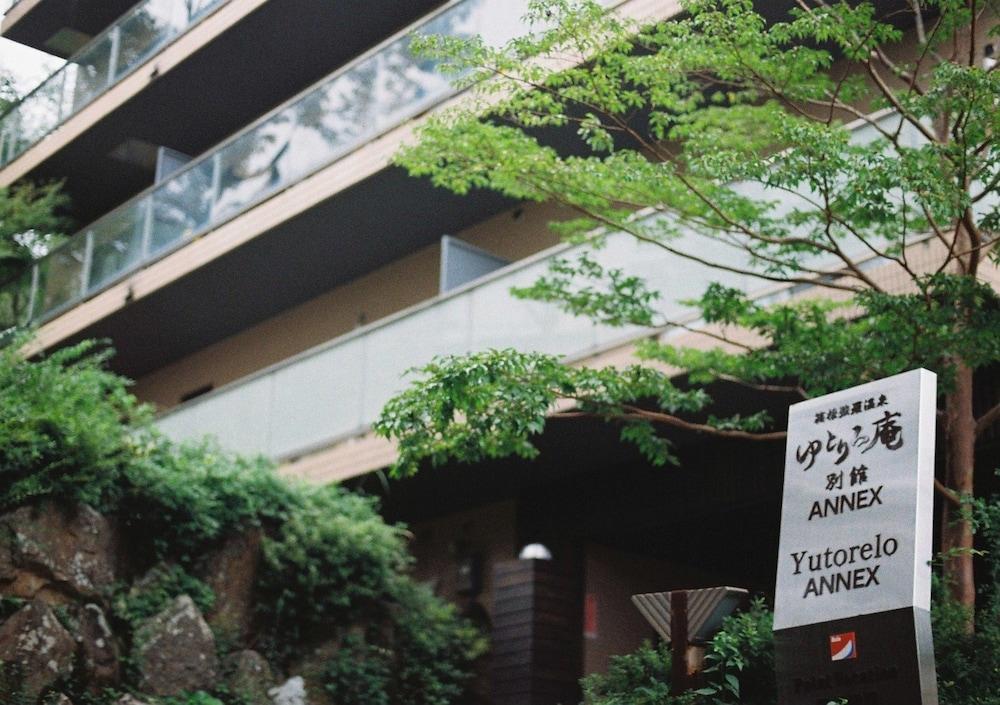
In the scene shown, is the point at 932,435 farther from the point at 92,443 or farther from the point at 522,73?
the point at 92,443

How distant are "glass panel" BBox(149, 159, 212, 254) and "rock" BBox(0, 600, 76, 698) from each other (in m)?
8.56

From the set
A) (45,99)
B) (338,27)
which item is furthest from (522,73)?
(45,99)

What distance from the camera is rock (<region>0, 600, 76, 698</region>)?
1184cm

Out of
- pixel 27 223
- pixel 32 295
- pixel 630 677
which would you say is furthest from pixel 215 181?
pixel 630 677

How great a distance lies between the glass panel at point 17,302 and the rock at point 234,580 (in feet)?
Answer: 31.5

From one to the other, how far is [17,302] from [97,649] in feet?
38.5

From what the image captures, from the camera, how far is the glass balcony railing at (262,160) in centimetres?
1661

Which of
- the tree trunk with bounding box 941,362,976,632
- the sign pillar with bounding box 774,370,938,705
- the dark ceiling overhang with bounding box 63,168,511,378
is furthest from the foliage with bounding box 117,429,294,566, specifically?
the sign pillar with bounding box 774,370,938,705

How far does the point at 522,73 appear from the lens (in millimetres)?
10992

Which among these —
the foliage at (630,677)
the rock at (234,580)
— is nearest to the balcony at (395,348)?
the rock at (234,580)

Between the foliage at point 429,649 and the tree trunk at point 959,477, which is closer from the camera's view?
the tree trunk at point 959,477

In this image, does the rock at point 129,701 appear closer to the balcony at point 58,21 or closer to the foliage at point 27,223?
the foliage at point 27,223

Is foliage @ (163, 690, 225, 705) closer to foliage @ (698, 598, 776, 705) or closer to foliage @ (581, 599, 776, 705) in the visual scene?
foliage @ (581, 599, 776, 705)

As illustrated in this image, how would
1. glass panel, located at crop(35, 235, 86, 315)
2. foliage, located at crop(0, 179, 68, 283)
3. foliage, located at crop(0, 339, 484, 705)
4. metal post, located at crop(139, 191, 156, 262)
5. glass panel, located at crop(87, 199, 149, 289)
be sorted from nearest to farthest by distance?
foliage, located at crop(0, 339, 484, 705)
metal post, located at crop(139, 191, 156, 262)
glass panel, located at crop(87, 199, 149, 289)
glass panel, located at crop(35, 235, 86, 315)
foliage, located at crop(0, 179, 68, 283)
